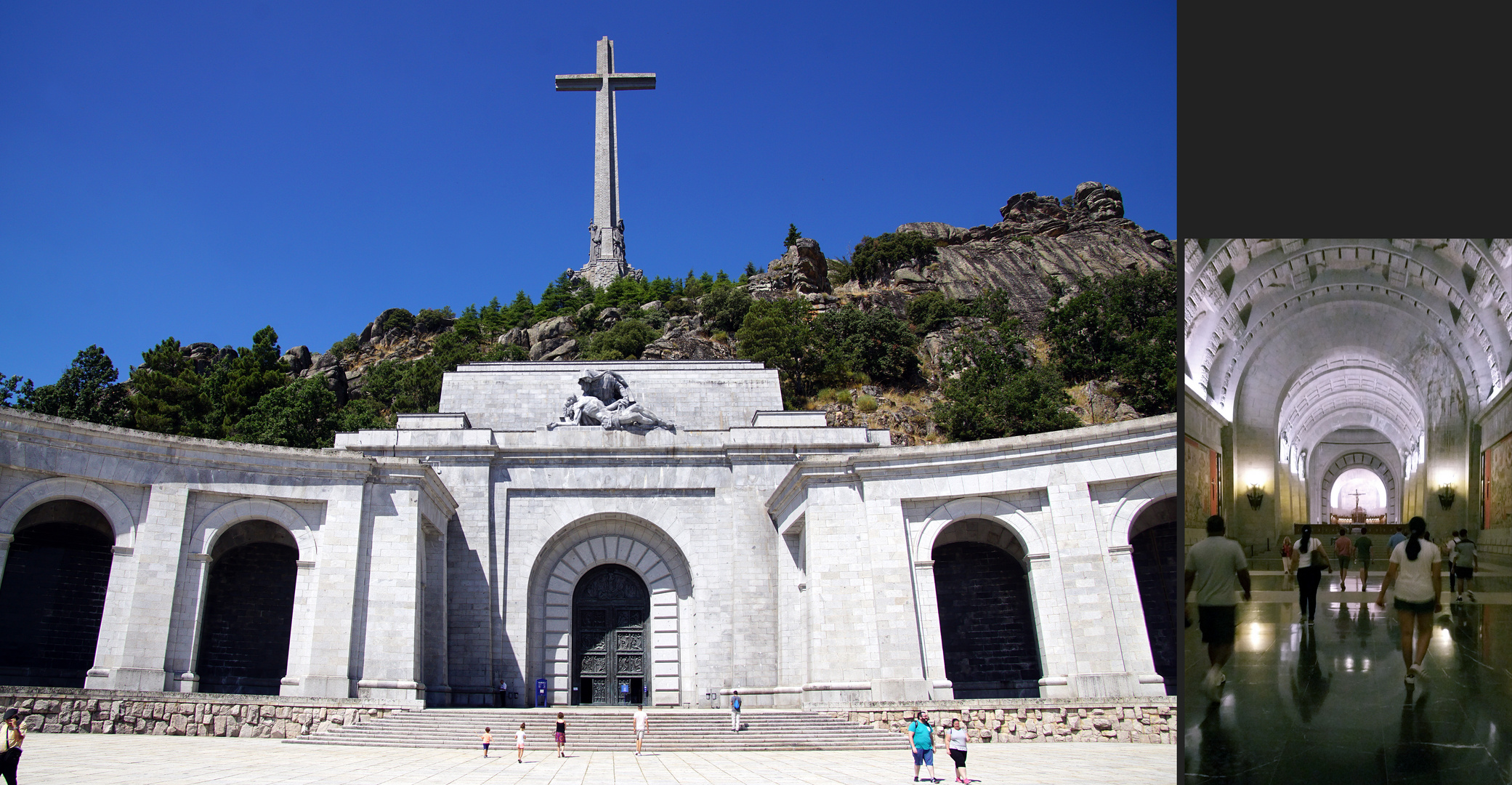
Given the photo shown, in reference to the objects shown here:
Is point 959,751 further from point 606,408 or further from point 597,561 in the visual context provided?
point 606,408

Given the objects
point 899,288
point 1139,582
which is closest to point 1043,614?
point 1139,582

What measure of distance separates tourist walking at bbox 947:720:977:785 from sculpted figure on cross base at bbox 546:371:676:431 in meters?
18.8

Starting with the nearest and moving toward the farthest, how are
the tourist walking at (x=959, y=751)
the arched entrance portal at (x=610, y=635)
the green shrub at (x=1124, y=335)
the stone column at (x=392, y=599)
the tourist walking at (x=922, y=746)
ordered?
the tourist walking at (x=959, y=751) → the tourist walking at (x=922, y=746) → the stone column at (x=392, y=599) → the arched entrance portal at (x=610, y=635) → the green shrub at (x=1124, y=335)

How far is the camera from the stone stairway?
23984 mm

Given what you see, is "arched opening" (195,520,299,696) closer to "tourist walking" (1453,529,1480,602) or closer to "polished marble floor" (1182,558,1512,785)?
"polished marble floor" (1182,558,1512,785)

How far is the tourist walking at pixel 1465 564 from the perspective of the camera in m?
8.70

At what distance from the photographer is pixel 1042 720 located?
2305 centimetres

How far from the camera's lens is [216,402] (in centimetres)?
5962

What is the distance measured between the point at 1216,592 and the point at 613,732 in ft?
63.7

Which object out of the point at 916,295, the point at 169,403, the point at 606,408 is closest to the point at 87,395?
the point at 169,403

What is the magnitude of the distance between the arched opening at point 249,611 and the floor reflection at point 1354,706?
2533cm

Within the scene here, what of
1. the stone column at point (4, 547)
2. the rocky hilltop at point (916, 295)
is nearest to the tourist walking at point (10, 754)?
the stone column at point (4, 547)

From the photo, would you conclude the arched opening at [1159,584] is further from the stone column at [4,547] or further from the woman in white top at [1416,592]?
the stone column at [4,547]

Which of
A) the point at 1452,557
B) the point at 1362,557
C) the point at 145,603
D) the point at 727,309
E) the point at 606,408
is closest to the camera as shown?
the point at 1452,557
